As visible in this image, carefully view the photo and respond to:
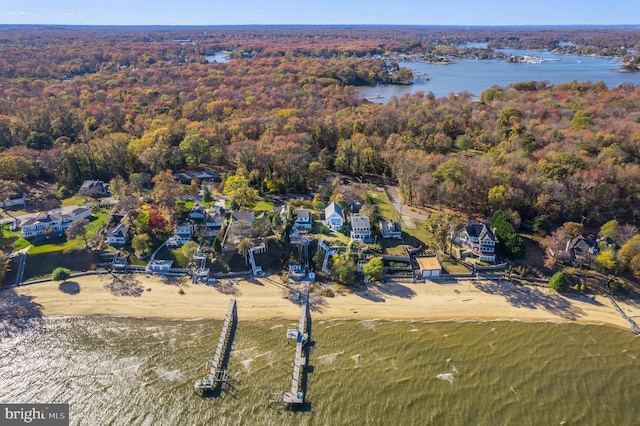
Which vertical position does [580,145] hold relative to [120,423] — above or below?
above

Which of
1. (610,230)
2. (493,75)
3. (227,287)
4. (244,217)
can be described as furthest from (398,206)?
(493,75)

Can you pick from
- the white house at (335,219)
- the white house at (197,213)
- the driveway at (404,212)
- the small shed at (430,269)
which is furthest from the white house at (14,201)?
the small shed at (430,269)

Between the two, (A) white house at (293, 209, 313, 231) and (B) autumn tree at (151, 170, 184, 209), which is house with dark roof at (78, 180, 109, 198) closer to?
(B) autumn tree at (151, 170, 184, 209)

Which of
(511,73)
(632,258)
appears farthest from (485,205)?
(511,73)

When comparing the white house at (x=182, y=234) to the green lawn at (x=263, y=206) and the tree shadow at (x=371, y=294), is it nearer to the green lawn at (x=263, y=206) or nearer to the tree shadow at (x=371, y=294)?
the green lawn at (x=263, y=206)

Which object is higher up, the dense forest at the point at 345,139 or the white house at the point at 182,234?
the dense forest at the point at 345,139

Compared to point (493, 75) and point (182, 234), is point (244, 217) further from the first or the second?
point (493, 75)

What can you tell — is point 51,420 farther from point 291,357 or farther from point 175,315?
point 291,357
